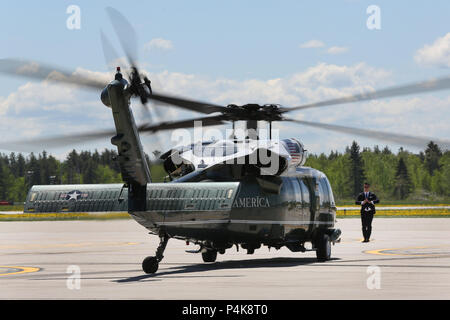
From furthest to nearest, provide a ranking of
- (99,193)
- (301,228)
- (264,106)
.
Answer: (301,228)
(264,106)
(99,193)

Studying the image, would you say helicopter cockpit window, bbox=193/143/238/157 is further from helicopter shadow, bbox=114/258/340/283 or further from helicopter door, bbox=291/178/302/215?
helicopter shadow, bbox=114/258/340/283

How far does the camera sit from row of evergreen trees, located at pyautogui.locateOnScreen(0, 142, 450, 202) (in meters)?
171

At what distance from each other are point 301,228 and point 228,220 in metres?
3.79

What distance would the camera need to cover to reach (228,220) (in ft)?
64.8

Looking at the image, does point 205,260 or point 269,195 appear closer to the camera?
point 269,195

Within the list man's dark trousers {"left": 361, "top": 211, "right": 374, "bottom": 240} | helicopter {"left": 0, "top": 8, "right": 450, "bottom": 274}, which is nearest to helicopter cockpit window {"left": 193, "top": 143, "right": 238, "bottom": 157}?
helicopter {"left": 0, "top": 8, "right": 450, "bottom": 274}

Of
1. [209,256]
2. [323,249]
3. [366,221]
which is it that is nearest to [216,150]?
[209,256]

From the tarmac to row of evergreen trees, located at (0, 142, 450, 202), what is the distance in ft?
455

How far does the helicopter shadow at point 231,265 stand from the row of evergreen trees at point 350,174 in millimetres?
141422

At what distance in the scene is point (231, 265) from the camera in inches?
869

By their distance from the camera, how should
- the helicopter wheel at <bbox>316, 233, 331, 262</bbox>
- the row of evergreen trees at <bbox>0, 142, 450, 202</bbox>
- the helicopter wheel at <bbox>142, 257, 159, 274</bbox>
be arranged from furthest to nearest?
the row of evergreen trees at <bbox>0, 142, 450, 202</bbox> < the helicopter wheel at <bbox>316, 233, 331, 262</bbox> < the helicopter wheel at <bbox>142, 257, 159, 274</bbox>

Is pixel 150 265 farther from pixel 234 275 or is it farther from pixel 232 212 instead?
pixel 232 212
